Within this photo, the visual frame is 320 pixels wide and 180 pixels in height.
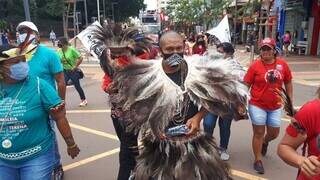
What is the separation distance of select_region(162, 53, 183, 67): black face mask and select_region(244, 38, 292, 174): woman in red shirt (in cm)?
234

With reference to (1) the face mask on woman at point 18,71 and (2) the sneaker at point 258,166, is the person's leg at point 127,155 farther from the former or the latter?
(2) the sneaker at point 258,166

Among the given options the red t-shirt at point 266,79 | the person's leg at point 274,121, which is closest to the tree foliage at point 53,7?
the red t-shirt at point 266,79

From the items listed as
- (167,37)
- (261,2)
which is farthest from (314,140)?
(261,2)

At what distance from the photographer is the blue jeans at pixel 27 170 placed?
3.20 meters

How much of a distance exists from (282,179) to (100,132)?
3.43m

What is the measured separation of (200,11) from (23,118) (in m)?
49.1

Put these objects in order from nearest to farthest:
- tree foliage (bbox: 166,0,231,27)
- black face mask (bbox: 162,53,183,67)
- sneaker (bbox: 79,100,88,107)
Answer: black face mask (bbox: 162,53,183,67)
sneaker (bbox: 79,100,88,107)
tree foliage (bbox: 166,0,231,27)

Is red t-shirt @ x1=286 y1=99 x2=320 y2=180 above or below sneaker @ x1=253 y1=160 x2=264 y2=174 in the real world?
above

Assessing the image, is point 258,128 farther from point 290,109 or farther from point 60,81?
point 290,109

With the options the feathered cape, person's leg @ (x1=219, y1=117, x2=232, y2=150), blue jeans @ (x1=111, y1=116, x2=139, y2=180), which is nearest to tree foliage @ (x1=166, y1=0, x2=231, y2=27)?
person's leg @ (x1=219, y1=117, x2=232, y2=150)

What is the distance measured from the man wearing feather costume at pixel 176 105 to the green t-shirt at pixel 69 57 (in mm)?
6559

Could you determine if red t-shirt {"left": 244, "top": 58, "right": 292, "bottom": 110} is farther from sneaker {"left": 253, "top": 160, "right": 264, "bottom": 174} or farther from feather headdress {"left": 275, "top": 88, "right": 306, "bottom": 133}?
feather headdress {"left": 275, "top": 88, "right": 306, "bottom": 133}

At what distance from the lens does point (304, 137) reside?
240 cm

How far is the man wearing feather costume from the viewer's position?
296 cm
